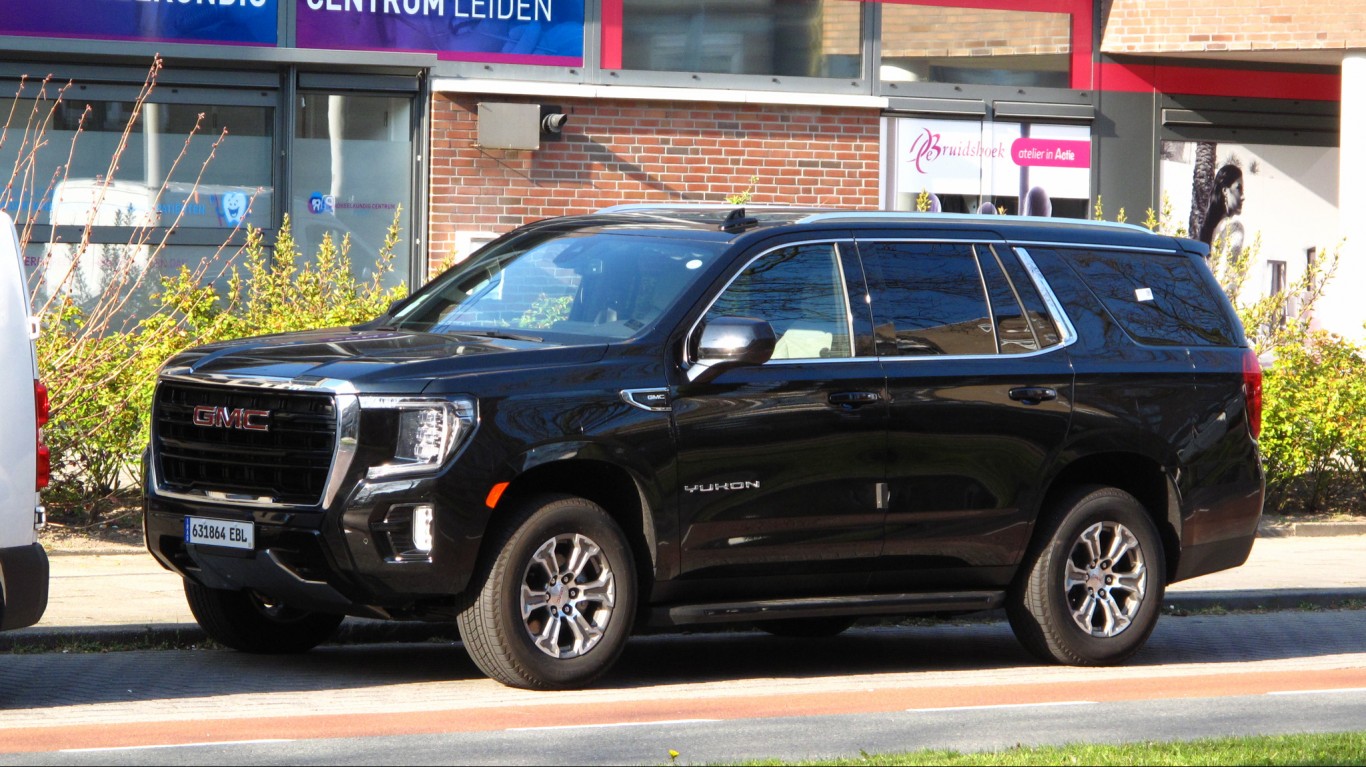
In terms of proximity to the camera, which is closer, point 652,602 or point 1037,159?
point 652,602

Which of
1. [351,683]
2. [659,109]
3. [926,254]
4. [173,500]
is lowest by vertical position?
[351,683]

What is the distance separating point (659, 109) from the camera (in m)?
18.4

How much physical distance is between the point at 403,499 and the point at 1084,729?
272 cm

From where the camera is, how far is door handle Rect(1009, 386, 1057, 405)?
9.16 m

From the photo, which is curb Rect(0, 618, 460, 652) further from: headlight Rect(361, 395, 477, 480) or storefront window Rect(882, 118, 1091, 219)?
storefront window Rect(882, 118, 1091, 219)

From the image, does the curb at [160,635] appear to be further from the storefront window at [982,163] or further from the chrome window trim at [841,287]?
the storefront window at [982,163]

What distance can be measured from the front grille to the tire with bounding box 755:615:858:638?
3.09 meters

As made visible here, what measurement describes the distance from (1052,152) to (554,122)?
498 centimetres

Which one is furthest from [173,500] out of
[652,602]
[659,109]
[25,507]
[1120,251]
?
[659,109]

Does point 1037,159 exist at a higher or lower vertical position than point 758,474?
higher

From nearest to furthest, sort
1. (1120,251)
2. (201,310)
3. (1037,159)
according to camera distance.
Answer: (1120,251) < (201,310) < (1037,159)

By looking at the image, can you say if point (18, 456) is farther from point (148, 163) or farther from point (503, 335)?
point (148, 163)

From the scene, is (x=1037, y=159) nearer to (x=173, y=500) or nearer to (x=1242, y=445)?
(x=1242, y=445)

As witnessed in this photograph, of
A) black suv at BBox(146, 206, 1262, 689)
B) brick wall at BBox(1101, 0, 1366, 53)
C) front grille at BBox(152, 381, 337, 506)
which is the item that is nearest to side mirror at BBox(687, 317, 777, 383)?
black suv at BBox(146, 206, 1262, 689)
